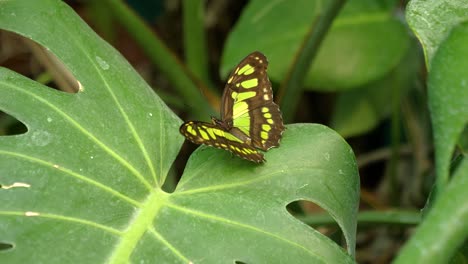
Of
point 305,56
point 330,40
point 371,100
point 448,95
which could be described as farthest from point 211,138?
point 371,100

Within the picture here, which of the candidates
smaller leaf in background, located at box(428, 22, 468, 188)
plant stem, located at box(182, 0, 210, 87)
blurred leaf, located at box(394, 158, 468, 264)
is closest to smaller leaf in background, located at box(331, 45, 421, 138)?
plant stem, located at box(182, 0, 210, 87)

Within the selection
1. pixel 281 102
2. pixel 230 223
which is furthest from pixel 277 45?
pixel 230 223

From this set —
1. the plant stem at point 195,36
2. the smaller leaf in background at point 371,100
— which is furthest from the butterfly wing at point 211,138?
the smaller leaf in background at point 371,100

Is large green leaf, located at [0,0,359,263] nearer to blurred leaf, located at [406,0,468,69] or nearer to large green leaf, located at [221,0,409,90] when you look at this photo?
blurred leaf, located at [406,0,468,69]

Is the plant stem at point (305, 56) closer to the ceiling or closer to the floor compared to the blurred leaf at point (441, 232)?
closer to the floor

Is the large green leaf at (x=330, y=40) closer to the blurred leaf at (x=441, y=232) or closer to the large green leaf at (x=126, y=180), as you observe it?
the large green leaf at (x=126, y=180)

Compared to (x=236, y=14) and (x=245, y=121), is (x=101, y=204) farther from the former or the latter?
(x=236, y=14)
